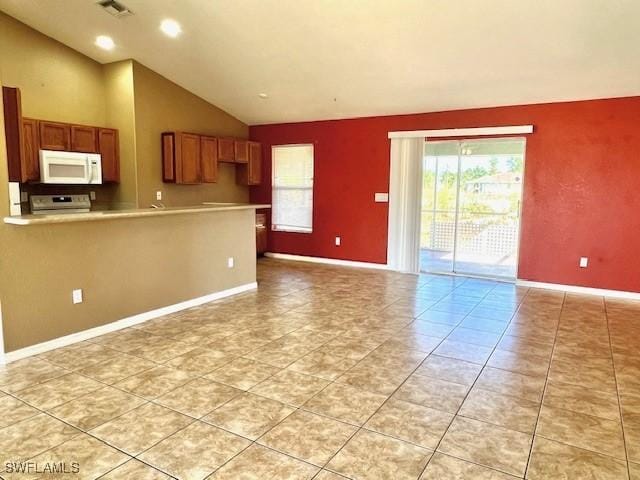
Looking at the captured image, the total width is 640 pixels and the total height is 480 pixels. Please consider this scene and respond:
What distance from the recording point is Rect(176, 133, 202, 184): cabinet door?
6.33 m

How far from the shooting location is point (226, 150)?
7195 mm

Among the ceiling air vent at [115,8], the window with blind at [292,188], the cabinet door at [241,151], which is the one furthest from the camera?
the window with blind at [292,188]

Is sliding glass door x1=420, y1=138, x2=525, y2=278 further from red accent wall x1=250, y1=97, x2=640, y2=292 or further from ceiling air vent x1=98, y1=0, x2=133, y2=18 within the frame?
ceiling air vent x1=98, y1=0, x2=133, y2=18

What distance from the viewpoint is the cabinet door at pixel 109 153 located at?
586cm

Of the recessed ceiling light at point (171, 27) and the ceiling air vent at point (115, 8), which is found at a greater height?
the ceiling air vent at point (115, 8)

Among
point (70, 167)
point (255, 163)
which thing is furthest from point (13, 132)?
point (255, 163)

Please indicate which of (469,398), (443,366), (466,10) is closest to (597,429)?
(469,398)

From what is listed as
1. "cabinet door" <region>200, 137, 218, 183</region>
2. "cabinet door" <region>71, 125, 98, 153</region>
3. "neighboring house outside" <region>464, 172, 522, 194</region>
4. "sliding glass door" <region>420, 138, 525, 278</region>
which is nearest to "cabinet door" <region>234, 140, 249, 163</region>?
"cabinet door" <region>200, 137, 218, 183</region>

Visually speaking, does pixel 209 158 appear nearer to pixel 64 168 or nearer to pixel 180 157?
pixel 180 157

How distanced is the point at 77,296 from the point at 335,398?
7.96ft

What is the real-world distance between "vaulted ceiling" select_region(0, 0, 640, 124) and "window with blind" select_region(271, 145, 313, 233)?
1409 mm

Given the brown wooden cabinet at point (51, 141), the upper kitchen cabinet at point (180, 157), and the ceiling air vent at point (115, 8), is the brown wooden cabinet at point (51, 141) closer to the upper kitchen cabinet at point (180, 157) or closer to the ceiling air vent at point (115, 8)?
the upper kitchen cabinet at point (180, 157)

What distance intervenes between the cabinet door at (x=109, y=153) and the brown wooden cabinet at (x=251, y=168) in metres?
2.25

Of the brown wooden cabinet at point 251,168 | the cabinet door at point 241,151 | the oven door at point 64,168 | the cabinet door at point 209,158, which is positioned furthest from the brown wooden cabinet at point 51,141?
the brown wooden cabinet at point 251,168
